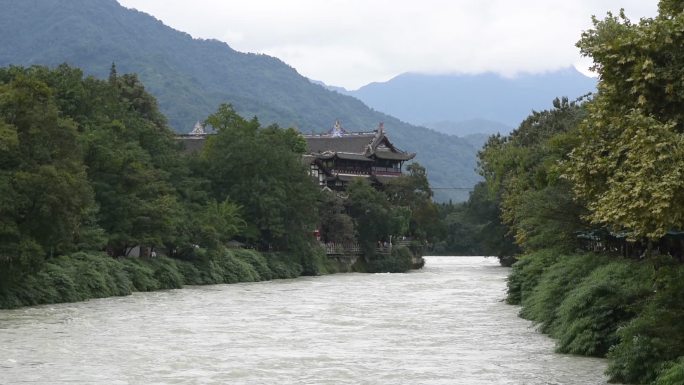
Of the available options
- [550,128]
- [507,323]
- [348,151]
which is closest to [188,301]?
[507,323]

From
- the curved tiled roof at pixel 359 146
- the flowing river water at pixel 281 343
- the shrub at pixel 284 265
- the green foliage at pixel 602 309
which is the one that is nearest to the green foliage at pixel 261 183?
the shrub at pixel 284 265

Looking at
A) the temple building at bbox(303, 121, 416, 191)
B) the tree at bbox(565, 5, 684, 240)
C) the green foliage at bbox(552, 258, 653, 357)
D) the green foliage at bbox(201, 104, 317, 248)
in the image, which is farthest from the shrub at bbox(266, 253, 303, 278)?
the tree at bbox(565, 5, 684, 240)

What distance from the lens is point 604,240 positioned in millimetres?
33031

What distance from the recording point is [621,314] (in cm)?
2012

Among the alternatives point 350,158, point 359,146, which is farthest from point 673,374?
point 359,146

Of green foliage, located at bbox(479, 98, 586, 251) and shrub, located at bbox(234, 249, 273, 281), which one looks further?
shrub, located at bbox(234, 249, 273, 281)

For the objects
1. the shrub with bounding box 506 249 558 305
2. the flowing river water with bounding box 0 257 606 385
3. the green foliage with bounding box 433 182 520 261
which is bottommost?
the flowing river water with bounding box 0 257 606 385

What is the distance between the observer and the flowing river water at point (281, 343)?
62.9 feet

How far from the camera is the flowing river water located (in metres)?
19.2

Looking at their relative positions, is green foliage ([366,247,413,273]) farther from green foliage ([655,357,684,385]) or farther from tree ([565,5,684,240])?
green foliage ([655,357,684,385])

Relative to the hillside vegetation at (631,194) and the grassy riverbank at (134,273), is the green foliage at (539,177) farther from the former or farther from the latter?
the grassy riverbank at (134,273)

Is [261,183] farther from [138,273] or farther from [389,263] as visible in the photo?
[389,263]

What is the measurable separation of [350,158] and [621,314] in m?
68.3

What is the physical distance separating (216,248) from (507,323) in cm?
2782
